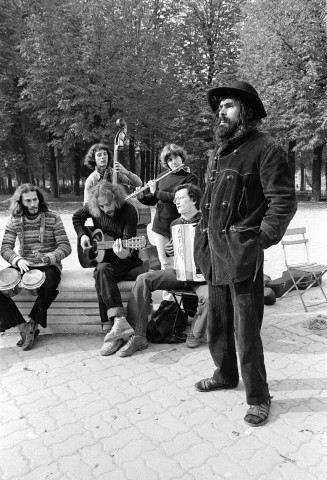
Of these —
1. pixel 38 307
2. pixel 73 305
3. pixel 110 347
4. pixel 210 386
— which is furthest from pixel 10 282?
pixel 210 386

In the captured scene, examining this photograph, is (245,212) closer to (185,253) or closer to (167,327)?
(185,253)

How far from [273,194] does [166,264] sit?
2.60m

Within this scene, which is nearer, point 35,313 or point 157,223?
point 35,313

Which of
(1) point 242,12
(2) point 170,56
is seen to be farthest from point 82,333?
(1) point 242,12

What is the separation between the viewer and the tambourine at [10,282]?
3978 millimetres

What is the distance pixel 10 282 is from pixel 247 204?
243cm

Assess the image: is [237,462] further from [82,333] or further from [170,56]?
[170,56]

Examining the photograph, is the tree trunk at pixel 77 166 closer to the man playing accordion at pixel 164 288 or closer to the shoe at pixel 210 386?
the man playing accordion at pixel 164 288

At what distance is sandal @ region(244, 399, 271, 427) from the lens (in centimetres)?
276

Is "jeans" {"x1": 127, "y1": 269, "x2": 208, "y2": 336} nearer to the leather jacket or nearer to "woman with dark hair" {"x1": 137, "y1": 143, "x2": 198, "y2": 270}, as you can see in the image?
"woman with dark hair" {"x1": 137, "y1": 143, "x2": 198, "y2": 270}

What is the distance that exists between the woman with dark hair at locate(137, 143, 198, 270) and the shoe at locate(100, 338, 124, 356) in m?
1.20

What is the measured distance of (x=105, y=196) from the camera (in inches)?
168

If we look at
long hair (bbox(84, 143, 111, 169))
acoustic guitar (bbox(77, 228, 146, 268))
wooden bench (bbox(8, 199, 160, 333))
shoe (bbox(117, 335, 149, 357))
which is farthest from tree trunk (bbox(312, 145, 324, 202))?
shoe (bbox(117, 335, 149, 357))

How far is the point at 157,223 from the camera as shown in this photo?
4.98 m
